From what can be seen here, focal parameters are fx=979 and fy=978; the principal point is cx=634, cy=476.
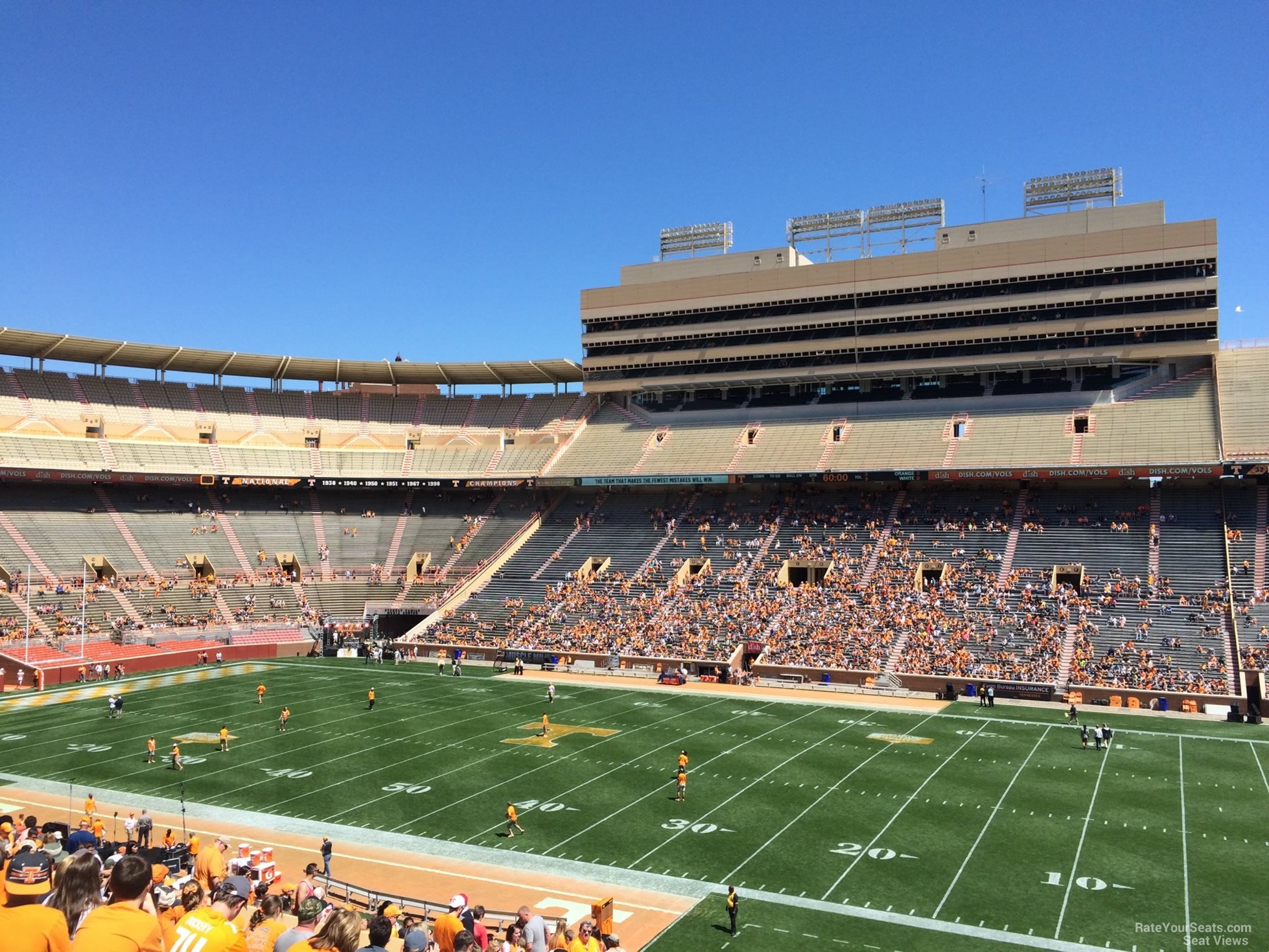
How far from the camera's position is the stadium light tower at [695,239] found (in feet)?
234

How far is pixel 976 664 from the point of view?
4291cm

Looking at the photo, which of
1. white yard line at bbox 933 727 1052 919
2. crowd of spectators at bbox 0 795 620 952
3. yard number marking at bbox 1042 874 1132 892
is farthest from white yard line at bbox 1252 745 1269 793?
crowd of spectators at bbox 0 795 620 952

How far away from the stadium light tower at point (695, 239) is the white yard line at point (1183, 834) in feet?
A: 158

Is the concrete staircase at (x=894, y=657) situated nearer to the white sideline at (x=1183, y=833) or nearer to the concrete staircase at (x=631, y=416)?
the white sideline at (x=1183, y=833)

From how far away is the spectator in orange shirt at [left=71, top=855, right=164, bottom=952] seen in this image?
5.16m

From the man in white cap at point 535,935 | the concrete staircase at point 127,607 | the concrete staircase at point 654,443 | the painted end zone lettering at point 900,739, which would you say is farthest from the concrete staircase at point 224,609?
the man in white cap at point 535,935

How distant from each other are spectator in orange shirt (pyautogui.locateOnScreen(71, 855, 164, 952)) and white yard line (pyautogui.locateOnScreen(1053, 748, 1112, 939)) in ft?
55.5

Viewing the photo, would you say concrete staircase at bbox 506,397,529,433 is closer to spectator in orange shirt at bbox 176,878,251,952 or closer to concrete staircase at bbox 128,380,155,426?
concrete staircase at bbox 128,380,155,426

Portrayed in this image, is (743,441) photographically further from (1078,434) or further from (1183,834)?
(1183,834)

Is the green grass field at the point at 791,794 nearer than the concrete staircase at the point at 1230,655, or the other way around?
the green grass field at the point at 791,794

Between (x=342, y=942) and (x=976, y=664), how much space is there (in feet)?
136

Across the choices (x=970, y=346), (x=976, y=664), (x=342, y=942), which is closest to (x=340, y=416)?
(x=970, y=346)

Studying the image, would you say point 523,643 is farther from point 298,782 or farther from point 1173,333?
point 1173,333

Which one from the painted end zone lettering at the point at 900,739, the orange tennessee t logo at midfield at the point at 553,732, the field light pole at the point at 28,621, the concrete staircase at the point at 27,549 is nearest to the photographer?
the painted end zone lettering at the point at 900,739
